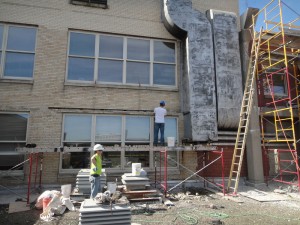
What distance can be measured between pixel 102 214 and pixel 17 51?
832 cm

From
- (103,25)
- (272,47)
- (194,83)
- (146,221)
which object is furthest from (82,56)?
(272,47)

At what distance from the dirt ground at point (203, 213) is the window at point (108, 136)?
2.70 metres

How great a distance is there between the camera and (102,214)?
17.3ft

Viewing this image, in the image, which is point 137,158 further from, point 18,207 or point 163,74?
point 18,207

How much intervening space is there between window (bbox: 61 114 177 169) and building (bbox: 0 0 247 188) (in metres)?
0.04

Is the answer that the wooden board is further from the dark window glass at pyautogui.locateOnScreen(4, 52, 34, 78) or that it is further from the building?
the dark window glass at pyautogui.locateOnScreen(4, 52, 34, 78)

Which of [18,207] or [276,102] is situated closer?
[18,207]

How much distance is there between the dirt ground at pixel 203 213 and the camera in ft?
20.9

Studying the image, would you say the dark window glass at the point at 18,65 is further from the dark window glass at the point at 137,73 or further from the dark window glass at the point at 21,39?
the dark window glass at the point at 137,73

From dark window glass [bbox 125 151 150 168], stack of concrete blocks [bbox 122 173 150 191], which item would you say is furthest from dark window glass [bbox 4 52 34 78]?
stack of concrete blocks [bbox 122 173 150 191]

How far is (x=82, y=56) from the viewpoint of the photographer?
10961 millimetres

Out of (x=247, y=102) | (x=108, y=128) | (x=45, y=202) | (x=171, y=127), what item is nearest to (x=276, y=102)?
(x=247, y=102)

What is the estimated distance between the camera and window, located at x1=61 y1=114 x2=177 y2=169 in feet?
33.4

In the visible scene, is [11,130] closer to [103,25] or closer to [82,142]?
[82,142]
